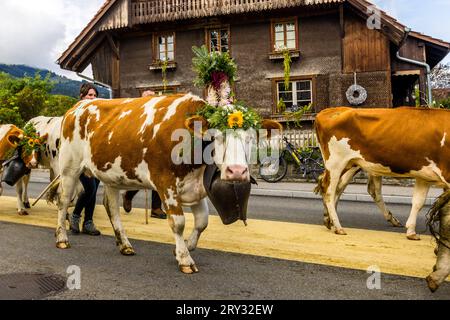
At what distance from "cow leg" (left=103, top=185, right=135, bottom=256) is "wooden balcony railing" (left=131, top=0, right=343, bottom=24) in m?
15.7

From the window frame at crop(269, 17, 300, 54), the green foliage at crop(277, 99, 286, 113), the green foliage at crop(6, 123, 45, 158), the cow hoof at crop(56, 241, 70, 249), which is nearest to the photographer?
the cow hoof at crop(56, 241, 70, 249)

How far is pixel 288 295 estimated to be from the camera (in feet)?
11.1

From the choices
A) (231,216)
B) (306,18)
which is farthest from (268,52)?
(231,216)

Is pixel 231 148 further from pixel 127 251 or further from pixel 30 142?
pixel 30 142

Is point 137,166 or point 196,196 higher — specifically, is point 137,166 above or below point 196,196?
above

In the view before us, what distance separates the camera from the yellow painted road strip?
4.30m

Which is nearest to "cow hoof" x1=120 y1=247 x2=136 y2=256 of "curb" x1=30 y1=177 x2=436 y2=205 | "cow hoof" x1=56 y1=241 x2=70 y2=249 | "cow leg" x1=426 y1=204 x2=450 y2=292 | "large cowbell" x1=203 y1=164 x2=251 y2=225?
"cow hoof" x1=56 y1=241 x2=70 y2=249

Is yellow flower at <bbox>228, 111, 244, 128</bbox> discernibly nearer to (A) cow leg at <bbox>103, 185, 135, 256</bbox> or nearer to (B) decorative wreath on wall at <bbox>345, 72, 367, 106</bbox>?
(A) cow leg at <bbox>103, 185, 135, 256</bbox>

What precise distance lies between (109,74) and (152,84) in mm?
2854

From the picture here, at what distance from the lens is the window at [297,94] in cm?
1956

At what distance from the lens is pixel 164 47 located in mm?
21938

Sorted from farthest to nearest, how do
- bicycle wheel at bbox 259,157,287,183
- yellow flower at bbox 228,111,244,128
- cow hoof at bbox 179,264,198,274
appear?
bicycle wheel at bbox 259,157,287,183 < cow hoof at bbox 179,264,198,274 < yellow flower at bbox 228,111,244,128
